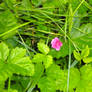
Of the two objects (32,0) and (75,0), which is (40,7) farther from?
(75,0)

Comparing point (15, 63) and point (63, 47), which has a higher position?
point (63, 47)

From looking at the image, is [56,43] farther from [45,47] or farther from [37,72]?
[37,72]

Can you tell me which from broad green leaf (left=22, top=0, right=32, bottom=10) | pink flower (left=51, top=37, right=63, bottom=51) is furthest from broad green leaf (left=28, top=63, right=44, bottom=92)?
broad green leaf (left=22, top=0, right=32, bottom=10)

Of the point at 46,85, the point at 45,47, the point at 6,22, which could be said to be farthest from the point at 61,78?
the point at 6,22

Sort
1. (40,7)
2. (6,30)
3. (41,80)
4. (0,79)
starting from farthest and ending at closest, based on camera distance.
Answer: (40,7)
(6,30)
(41,80)
(0,79)

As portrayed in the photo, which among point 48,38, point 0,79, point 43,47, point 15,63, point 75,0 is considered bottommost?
point 0,79

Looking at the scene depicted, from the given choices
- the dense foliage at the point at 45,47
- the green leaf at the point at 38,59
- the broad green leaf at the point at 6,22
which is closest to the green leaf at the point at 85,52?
the dense foliage at the point at 45,47

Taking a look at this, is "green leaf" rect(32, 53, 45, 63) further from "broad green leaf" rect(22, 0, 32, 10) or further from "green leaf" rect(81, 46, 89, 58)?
"broad green leaf" rect(22, 0, 32, 10)

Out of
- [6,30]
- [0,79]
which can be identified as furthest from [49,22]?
[0,79]

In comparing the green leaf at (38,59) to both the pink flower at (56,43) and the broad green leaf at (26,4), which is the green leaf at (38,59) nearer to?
the pink flower at (56,43)
